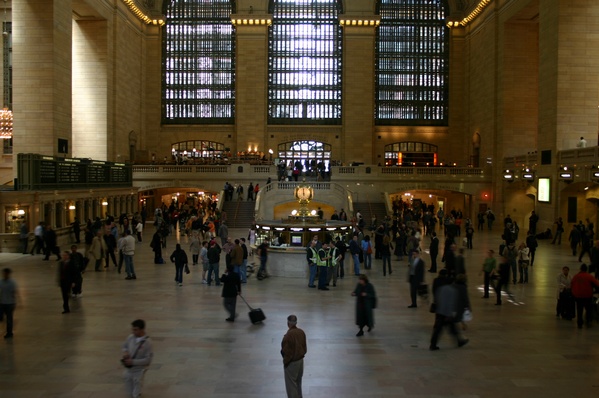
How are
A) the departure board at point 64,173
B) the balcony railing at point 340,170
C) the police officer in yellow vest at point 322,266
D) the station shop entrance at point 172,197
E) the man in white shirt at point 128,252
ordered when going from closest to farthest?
1. the police officer in yellow vest at point 322,266
2. the man in white shirt at point 128,252
3. the departure board at point 64,173
4. the balcony railing at point 340,170
5. the station shop entrance at point 172,197

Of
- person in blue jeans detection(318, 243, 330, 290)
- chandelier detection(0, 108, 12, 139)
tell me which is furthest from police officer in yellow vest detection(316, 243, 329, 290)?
chandelier detection(0, 108, 12, 139)

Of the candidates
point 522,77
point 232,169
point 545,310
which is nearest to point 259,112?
point 232,169

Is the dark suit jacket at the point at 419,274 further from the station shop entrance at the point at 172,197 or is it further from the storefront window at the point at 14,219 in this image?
the station shop entrance at the point at 172,197

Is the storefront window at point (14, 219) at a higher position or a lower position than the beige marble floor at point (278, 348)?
higher

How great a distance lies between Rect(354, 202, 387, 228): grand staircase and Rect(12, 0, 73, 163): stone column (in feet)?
56.4

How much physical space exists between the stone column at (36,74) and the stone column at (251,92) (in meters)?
20.7

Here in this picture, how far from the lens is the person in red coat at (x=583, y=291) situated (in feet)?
37.3

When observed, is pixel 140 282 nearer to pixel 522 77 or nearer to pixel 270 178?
pixel 270 178

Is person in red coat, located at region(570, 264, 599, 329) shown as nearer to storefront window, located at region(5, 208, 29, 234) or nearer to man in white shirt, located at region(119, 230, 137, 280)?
man in white shirt, located at region(119, 230, 137, 280)

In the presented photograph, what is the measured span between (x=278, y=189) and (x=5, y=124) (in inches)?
587

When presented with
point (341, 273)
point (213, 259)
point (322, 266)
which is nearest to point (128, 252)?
point (213, 259)

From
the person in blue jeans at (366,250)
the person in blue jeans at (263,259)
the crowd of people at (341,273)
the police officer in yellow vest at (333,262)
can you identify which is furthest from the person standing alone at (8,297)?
the person in blue jeans at (366,250)

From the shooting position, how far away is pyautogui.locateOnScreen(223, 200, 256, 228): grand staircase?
34.2 meters

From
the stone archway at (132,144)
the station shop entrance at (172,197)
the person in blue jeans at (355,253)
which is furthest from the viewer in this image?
the stone archway at (132,144)
